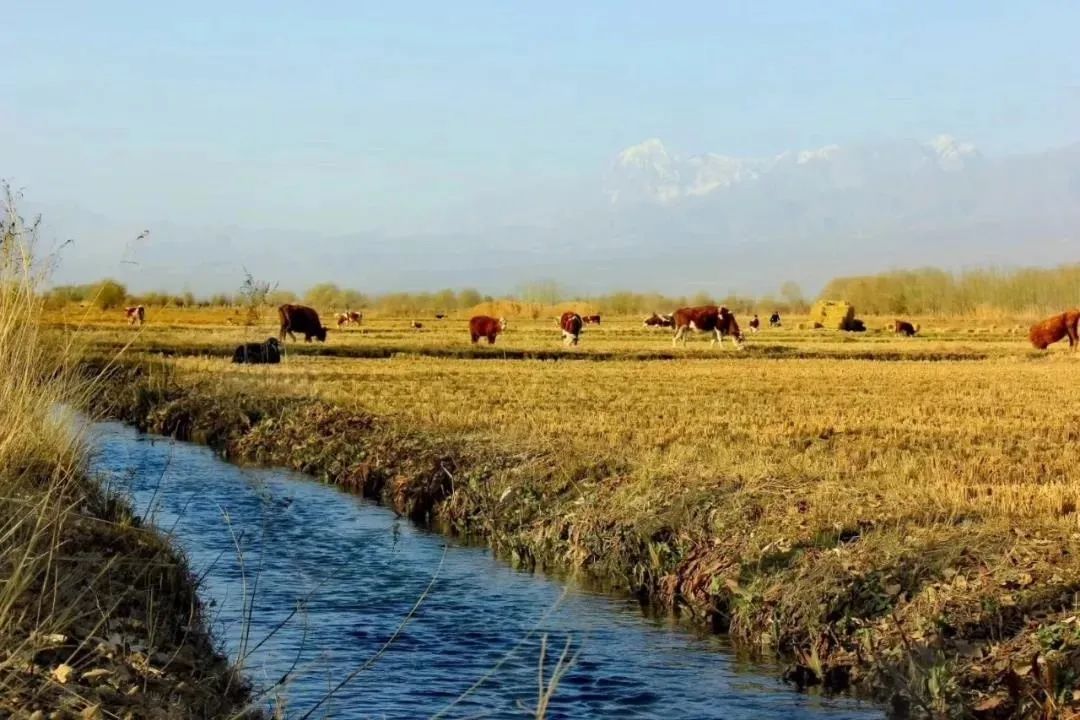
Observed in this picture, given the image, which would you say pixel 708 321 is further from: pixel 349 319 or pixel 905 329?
pixel 349 319

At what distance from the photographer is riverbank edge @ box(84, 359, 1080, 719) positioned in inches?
300

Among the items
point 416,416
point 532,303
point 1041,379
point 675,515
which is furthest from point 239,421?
point 532,303

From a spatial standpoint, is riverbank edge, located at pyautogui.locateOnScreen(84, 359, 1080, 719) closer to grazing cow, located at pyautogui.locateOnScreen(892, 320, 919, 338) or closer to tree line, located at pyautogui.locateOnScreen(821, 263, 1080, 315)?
grazing cow, located at pyautogui.locateOnScreen(892, 320, 919, 338)

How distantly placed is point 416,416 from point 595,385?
873 centimetres

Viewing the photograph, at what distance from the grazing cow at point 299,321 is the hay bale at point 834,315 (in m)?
50.4

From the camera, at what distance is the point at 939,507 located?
36.8 feet

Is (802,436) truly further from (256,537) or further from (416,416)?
(256,537)

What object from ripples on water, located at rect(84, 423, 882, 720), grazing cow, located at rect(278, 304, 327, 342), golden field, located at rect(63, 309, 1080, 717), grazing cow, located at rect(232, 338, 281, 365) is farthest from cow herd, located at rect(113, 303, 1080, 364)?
ripples on water, located at rect(84, 423, 882, 720)

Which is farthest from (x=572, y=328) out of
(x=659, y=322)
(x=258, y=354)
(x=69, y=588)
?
(x=69, y=588)

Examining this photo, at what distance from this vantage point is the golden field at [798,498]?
8359 millimetres

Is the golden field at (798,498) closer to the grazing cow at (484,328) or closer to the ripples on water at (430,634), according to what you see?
the ripples on water at (430,634)

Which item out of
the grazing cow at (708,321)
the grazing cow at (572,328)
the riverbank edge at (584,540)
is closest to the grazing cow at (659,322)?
the grazing cow at (708,321)

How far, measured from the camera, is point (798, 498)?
11.9 metres

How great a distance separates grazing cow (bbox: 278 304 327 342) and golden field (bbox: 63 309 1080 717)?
16905 mm
